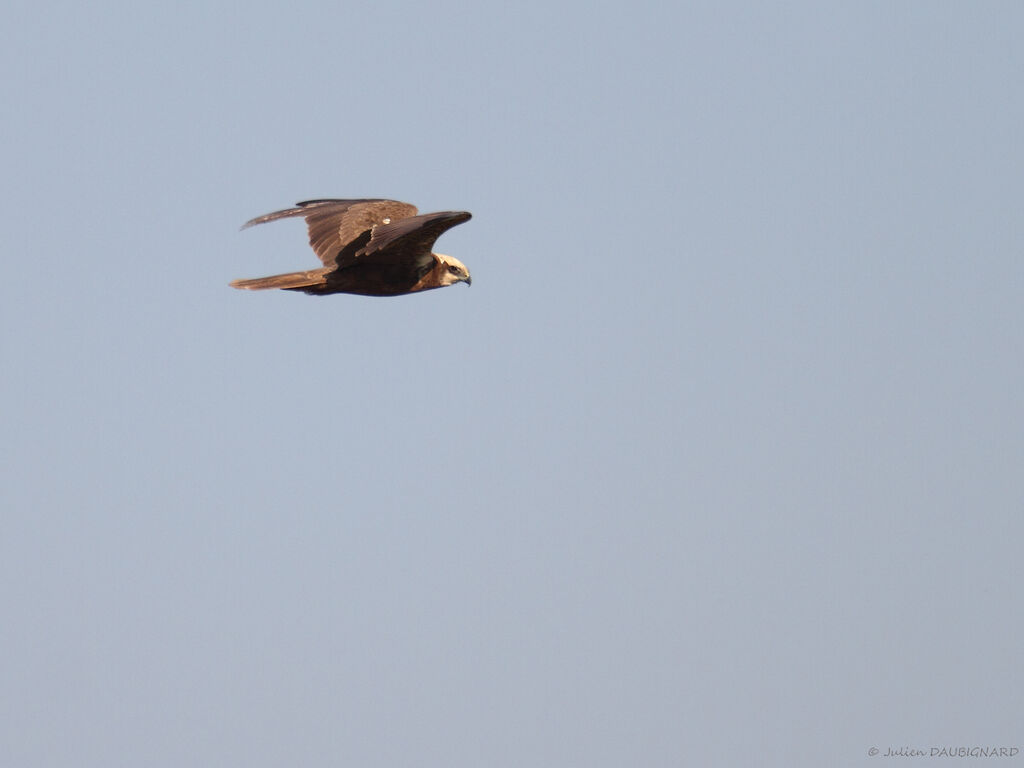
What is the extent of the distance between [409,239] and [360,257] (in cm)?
56

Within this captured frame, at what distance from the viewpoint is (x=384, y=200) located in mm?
16594

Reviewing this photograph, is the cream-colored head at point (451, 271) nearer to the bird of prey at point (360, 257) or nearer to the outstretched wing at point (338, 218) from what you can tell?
the bird of prey at point (360, 257)

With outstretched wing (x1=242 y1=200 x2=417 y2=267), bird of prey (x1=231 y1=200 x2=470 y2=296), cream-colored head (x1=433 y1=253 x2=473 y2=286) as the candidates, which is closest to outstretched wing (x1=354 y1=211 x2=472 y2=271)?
bird of prey (x1=231 y1=200 x2=470 y2=296)

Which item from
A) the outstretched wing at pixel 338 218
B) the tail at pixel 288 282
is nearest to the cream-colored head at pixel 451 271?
the outstretched wing at pixel 338 218

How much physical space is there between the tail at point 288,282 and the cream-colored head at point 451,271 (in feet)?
4.64

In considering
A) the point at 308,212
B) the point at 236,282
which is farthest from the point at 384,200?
the point at 236,282

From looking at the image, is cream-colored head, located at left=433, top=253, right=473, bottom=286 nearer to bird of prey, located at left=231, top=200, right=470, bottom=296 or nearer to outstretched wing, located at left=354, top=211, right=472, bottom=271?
Result: bird of prey, located at left=231, top=200, right=470, bottom=296

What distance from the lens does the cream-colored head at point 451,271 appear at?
646 inches

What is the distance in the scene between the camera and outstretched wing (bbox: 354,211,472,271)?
46.2ft

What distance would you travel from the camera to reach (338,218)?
16.2 m

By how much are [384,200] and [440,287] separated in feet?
3.78

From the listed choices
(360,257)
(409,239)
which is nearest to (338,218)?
(360,257)

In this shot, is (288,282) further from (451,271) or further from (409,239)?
(451,271)

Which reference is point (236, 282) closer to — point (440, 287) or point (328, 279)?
point (328, 279)
